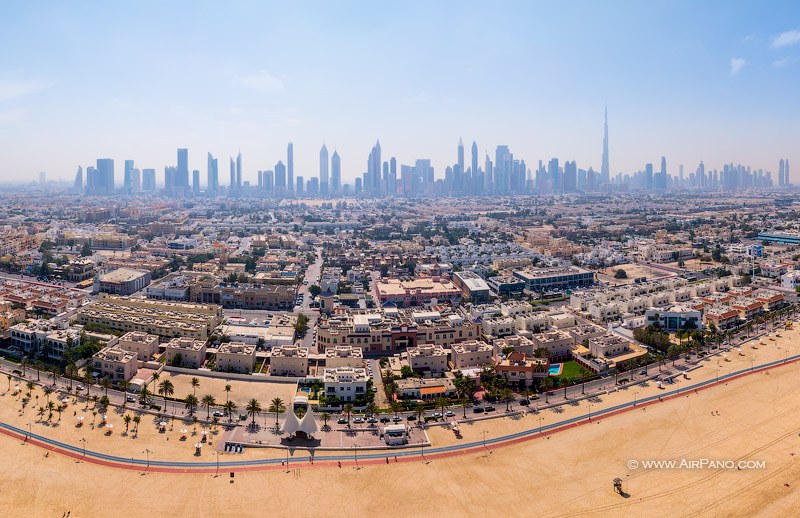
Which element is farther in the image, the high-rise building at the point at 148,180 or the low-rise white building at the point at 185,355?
the high-rise building at the point at 148,180

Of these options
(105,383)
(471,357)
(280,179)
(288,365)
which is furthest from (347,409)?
(280,179)

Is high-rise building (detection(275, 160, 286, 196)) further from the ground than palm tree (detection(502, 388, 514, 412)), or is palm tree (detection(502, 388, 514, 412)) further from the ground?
high-rise building (detection(275, 160, 286, 196))

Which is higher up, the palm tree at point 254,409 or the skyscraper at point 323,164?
the skyscraper at point 323,164

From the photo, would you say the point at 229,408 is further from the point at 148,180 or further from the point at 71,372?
the point at 148,180

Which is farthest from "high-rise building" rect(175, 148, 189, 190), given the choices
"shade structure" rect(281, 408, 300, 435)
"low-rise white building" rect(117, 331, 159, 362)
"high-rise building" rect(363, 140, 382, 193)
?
"shade structure" rect(281, 408, 300, 435)

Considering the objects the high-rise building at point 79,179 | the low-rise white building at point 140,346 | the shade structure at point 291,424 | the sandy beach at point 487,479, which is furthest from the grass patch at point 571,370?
the high-rise building at point 79,179

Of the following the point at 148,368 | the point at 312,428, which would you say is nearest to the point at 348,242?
the point at 148,368

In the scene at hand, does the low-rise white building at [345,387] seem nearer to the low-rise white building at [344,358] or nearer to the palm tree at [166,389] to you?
the low-rise white building at [344,358]

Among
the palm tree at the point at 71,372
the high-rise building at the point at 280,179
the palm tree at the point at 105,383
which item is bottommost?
the palm tree at the point at 105,383

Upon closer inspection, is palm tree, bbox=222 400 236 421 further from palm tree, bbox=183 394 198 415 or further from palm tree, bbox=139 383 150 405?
palm tree, bbox=139 383 150 405

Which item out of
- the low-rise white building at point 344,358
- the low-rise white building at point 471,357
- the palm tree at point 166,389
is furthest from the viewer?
the low-rise white building at point 471,357
